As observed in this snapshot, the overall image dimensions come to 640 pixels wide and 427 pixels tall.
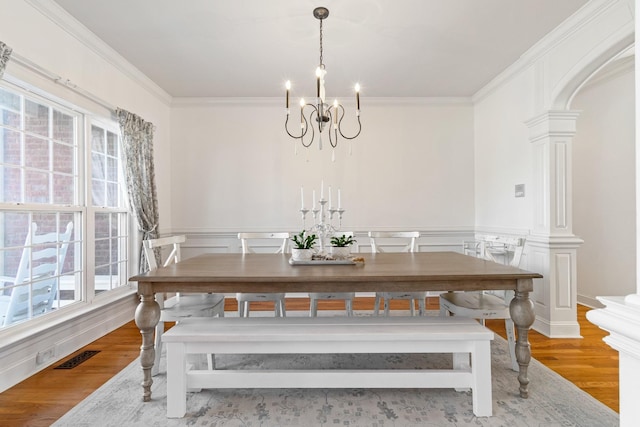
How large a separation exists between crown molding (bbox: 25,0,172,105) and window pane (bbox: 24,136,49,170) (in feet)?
2.99

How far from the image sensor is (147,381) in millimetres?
2078

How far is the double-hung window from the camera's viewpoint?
2.42 metres

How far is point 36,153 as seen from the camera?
266 cm

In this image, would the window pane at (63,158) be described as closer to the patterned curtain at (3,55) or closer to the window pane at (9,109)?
the window pane at (9,109)

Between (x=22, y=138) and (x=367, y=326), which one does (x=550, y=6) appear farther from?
(x=22, y=138)

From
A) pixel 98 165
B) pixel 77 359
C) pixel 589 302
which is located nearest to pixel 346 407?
pixel 77 359


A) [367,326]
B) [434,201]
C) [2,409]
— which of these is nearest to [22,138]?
[2,409]

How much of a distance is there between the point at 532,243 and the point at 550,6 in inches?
80.9

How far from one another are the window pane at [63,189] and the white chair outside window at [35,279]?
0.68 ft

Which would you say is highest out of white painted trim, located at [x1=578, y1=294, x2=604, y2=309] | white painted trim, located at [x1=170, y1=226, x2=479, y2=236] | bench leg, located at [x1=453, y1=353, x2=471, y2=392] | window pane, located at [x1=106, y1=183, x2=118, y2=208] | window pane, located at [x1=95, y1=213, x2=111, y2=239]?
window pane, located at [x1=106, y1=183, x2=118, y2=208]

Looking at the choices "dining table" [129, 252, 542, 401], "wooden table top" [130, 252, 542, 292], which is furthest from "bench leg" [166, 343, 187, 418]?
"wooden table top" [130, 252, 542, 292]

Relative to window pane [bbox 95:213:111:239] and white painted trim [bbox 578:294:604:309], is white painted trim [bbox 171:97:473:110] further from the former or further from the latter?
white painted trim [bbox 578:294:604:309]

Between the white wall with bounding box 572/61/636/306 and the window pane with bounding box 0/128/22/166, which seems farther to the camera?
the white wall with bounding box 572/61/636/306

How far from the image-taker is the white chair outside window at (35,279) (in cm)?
241
